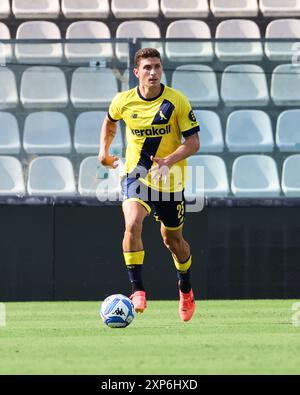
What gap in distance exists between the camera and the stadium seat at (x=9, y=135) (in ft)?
39.4

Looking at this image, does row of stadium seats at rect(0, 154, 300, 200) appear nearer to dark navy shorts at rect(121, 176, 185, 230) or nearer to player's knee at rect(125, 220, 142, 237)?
dark navy shorts at rect(121, 176, 185, 230)

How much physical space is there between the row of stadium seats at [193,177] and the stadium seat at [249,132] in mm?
107

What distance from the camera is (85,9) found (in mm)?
16719

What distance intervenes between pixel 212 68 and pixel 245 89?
1.29 ft

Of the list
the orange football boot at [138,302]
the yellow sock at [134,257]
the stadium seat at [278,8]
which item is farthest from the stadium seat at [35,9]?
the orange football boot at [138,302]

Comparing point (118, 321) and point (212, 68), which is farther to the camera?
point (212, 68)

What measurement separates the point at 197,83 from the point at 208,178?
37.6 inches

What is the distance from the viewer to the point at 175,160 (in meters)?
9.04

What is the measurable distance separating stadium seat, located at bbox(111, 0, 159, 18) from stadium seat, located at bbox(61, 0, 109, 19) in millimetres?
139

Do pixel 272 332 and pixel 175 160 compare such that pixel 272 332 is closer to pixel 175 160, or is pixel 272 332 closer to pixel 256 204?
pixel 175 160

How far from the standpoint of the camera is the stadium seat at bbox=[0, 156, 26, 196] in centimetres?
1201

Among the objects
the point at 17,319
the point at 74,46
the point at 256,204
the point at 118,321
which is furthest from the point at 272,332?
the point at 74,46

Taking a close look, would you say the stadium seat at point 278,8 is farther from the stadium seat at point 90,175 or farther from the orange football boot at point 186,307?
the orange football boot at point 186,307
